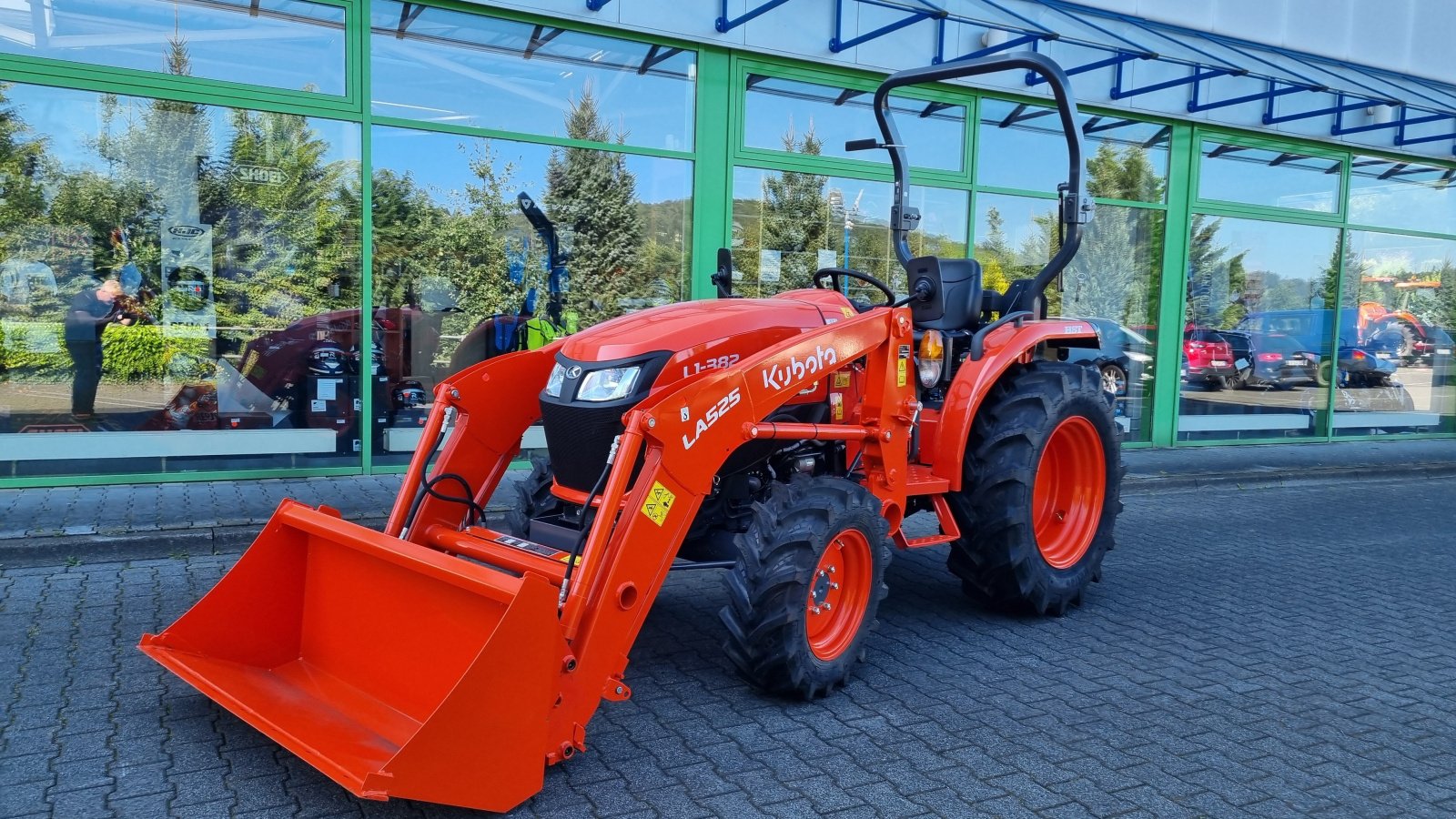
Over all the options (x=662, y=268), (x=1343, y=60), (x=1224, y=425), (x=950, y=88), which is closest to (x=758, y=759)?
(x=662, y=268)

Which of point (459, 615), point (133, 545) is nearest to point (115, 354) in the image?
point (133, 545)

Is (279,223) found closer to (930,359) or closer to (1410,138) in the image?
(930,359)

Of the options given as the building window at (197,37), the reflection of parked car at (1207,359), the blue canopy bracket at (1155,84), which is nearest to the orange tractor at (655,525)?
the building window at (197,37)

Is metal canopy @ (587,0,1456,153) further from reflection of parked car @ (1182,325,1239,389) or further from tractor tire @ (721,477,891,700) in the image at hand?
tractor tire @ (721,477,891,700)

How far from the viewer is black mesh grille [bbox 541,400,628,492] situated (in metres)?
3.97

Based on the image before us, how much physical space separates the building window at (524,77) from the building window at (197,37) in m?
0.39

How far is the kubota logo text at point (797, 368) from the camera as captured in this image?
13.0ft

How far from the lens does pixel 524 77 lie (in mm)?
8625

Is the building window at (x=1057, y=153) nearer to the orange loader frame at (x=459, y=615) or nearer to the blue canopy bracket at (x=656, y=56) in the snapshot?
the blue canopy bracket at (x=656, y=56)

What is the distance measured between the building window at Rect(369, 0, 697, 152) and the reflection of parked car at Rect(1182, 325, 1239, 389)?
6.51 meters

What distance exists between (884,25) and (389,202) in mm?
4615

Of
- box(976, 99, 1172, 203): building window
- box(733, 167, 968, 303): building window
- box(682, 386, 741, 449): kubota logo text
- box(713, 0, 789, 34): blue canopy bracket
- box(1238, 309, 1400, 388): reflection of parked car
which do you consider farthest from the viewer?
box(1238, 309, 1400, 388): reflection of parked car

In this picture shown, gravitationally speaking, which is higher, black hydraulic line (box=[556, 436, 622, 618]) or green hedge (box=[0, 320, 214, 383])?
green hedge (box=[0, 320, 214, 383])

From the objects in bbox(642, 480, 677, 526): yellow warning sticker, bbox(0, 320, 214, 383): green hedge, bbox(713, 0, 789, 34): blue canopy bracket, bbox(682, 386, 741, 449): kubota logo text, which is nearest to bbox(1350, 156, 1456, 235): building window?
bbox(713, 0, 789, 34): blue canopy bracket
